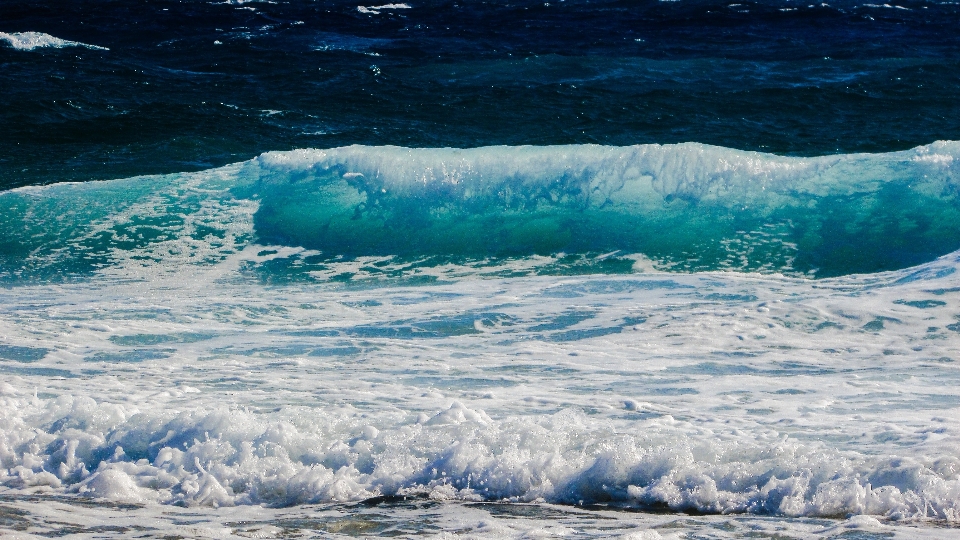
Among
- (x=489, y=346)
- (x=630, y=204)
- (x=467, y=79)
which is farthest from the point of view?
(x=467, y=79)

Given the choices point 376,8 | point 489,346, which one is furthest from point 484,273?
point 376,8

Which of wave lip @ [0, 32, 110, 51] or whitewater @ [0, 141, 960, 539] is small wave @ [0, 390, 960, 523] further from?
wave lip @ [0, 32, 110, 51]

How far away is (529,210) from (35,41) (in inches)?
480

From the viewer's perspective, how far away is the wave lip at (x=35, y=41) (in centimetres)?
1827

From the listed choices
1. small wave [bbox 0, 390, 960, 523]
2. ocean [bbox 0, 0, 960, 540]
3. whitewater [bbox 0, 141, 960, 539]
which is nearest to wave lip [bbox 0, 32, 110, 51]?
ocean [bbox 0, 0, 960, 540]

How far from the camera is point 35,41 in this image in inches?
733

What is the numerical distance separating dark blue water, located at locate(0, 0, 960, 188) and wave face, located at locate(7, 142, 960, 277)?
5.12ft

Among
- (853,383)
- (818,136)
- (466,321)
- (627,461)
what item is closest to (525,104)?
(818,136)

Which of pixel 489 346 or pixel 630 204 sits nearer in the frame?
pixel 489 346

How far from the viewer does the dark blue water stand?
13133 mm

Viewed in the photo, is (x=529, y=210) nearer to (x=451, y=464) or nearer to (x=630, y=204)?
(x=630, y=204)

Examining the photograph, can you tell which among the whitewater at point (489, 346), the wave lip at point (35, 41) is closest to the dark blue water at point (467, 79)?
the wave lip at point (35, 41)

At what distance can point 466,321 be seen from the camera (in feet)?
22.7

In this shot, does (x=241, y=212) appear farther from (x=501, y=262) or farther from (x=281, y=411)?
(x=281, y=411)
